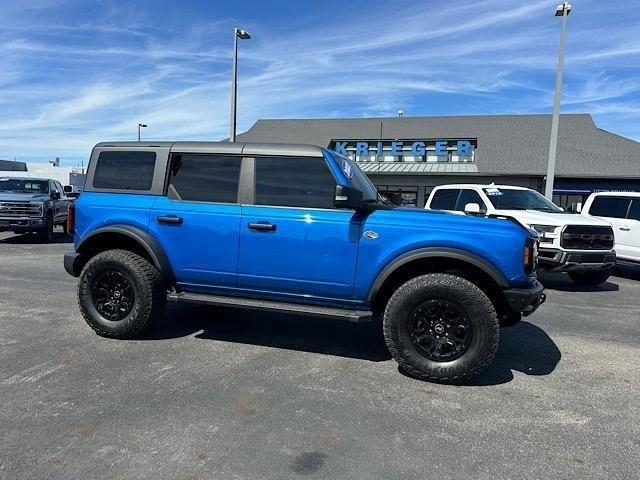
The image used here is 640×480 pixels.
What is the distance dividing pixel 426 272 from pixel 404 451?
1.75m

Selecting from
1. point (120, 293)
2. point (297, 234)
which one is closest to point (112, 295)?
point (120, 293)

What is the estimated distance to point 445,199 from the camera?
10.9m

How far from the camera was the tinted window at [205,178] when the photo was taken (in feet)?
15.9

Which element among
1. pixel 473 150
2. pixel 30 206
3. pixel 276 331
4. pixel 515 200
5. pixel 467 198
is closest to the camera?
pixel 276 331

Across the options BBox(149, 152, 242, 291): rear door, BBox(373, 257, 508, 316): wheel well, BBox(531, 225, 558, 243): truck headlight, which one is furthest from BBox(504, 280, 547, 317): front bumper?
BBox(531, 225, 558, 243): truck headlight

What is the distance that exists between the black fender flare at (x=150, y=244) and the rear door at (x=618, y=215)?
31.2ft

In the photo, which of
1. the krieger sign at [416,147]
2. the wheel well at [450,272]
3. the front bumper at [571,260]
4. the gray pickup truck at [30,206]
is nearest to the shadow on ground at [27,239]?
the gray pickup truck at [30,206]

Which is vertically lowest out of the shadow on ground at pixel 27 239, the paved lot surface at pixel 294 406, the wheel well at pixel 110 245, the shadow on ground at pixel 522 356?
the shadow on ground at pixel 27 239

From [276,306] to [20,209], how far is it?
40.3ft

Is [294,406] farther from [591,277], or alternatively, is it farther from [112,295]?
[591,277]

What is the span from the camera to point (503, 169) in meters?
23.9

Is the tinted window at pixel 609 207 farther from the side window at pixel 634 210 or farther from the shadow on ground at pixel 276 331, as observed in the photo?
the shadow on ground at pixel 276 331

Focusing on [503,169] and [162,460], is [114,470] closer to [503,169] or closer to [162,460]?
[162,460]

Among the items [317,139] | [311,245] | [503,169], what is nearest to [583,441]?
[311,245]
